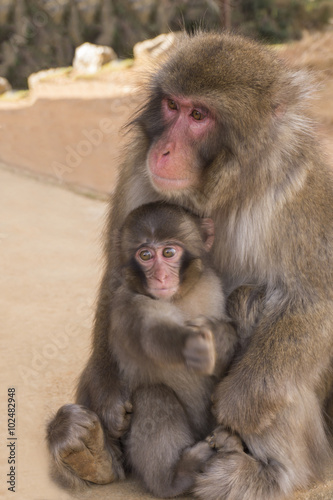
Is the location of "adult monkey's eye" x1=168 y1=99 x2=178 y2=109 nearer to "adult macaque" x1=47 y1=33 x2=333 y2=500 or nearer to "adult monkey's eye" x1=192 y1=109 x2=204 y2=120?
"adult macaque" x1=47 y1=33 x2=333 y2=500

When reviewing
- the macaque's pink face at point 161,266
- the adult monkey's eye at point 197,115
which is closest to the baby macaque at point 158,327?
the macaque's pink face at point 161,266

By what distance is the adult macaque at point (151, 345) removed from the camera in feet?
10.6

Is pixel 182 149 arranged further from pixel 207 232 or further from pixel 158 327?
pixel 158 327

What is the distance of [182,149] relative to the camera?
11.2 ft

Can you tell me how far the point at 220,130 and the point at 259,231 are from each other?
1.77ft

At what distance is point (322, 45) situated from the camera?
18.4m

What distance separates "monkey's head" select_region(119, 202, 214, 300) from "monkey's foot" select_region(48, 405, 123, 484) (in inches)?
26.9

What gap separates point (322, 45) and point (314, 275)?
16.3 meters

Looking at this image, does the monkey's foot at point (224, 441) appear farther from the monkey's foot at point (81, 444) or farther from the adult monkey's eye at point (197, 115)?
the adult monkey's eye at point (197, 115)

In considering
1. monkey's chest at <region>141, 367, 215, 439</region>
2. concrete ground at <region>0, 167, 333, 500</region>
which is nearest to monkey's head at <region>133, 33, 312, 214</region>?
monkey's chest at <region>141, 367, 215, 439</region>

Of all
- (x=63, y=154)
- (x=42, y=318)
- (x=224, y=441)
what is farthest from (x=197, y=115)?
(x=63, y=154)

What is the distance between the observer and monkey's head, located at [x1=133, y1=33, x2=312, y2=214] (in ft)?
11.1

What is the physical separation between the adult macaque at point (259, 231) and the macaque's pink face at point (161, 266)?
30 cm

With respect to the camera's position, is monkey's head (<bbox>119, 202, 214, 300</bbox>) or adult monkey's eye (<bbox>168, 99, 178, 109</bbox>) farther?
adult monkey's eye (<bbox>168, 99, 178, 109</bbox>)
